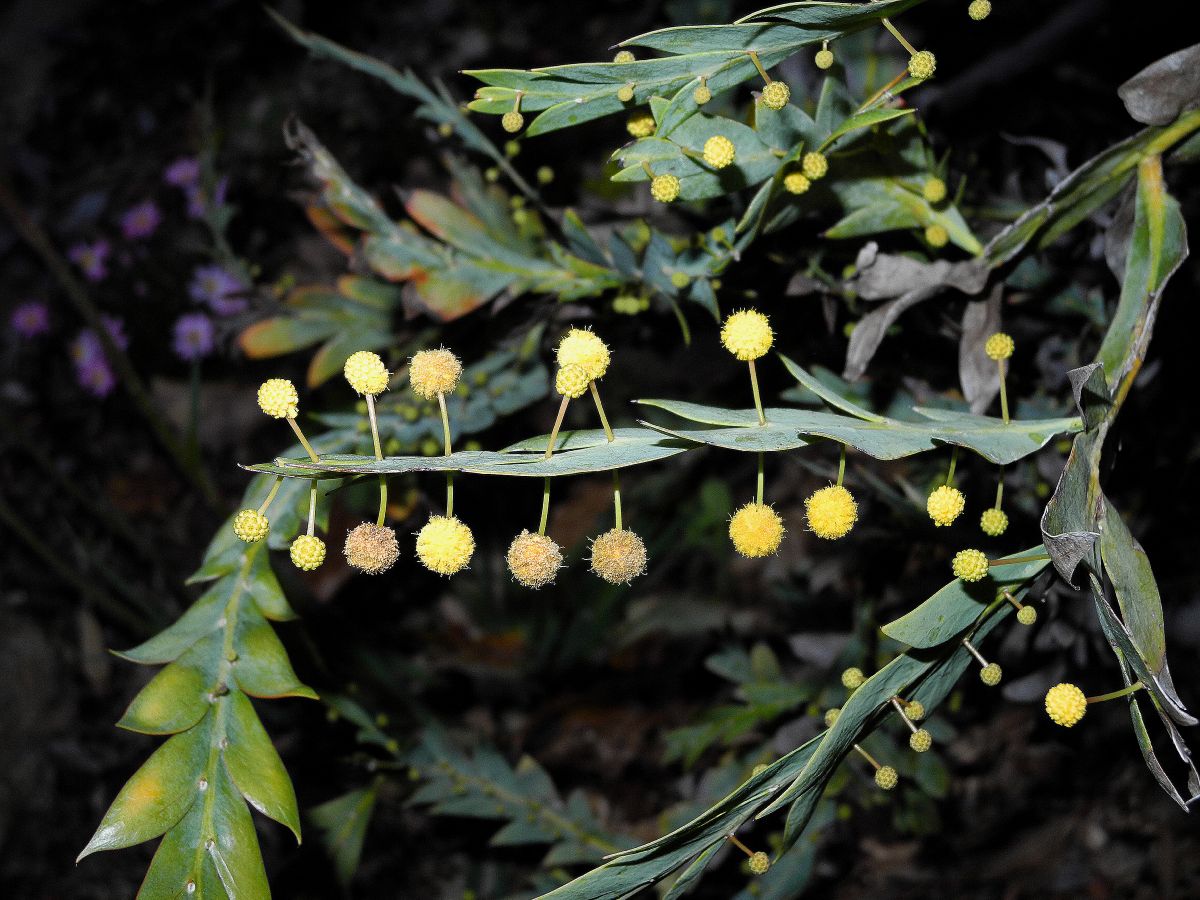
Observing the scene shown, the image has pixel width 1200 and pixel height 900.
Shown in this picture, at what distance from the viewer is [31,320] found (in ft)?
9.63

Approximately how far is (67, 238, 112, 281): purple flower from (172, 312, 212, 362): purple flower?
1.22ft

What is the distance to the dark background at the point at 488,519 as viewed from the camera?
1586mm

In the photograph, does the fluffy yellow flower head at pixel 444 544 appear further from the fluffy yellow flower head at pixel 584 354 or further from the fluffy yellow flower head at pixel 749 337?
the fluffy yellow flower head at pixel 749 337

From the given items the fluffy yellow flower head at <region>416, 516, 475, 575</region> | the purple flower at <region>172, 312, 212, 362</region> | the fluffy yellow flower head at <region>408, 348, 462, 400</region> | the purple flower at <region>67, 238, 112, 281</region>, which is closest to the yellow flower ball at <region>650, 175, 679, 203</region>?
the fluffy yellow flower head at <region>408, 348, 462, 400</region>

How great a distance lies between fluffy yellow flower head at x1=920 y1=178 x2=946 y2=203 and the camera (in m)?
1.05

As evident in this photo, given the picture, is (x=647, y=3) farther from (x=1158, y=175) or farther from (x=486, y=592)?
(x=1158, y=175)

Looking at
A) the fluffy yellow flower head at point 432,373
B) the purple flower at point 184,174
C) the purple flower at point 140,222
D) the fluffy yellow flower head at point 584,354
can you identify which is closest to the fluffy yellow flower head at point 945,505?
the fluffy yellow flower head at point 584,354

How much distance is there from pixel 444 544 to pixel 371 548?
6cm

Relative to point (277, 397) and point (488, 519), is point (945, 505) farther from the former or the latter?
point (488, 519)

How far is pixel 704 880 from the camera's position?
176cm

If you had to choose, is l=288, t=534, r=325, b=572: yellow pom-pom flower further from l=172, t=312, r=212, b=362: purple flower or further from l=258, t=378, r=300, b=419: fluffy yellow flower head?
l=172, t=312, r=212, b=362: purple flower

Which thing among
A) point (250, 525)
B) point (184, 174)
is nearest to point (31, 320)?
point (184, 174)

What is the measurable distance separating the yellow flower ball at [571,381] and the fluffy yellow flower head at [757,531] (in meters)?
0.18

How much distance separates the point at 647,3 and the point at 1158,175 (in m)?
1.99
